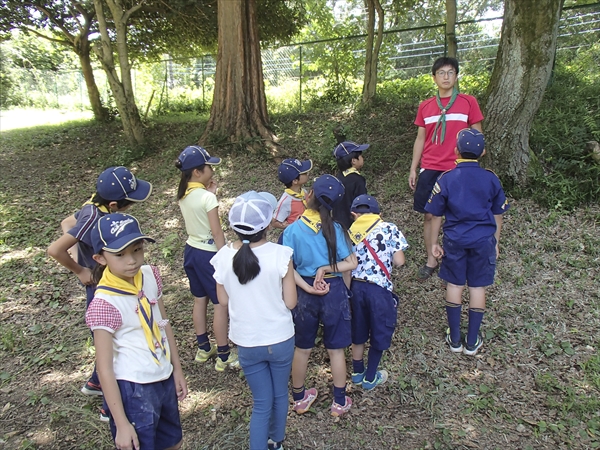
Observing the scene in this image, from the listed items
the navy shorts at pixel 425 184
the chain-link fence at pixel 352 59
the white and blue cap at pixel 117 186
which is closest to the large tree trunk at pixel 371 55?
the chain-link fence at pixel 352 59

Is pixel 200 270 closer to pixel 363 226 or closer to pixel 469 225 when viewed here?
pixel 363 226

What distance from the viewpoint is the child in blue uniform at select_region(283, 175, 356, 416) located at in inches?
105

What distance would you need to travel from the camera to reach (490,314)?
13.1 ft

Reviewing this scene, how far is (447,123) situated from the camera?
405cm

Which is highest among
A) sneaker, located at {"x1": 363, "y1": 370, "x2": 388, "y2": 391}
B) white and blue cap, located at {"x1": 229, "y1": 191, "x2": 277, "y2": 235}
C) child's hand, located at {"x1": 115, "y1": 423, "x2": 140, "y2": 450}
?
white and blue cap, located at {"x1": 229, "y1": 191, "x2": 277, "y2": 235}

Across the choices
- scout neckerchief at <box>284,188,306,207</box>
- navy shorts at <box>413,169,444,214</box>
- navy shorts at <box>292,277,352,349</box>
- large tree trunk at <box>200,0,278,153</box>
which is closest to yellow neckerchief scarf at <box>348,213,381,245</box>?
navy shorts at <box>292,277,352,349</box>

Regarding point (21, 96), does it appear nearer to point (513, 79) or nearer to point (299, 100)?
point (299, 100)

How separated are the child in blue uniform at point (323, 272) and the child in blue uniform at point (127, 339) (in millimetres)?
965

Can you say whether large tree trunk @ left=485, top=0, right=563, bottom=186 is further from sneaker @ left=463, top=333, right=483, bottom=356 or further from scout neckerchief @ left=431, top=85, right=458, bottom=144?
sneaker @ left=463, top=333, right=483, bottom=356

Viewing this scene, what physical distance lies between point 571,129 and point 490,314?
349 cm

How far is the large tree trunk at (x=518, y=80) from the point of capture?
4.80 meters

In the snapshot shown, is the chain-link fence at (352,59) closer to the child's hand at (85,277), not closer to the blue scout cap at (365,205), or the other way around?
the blue scout cap at (365,205)

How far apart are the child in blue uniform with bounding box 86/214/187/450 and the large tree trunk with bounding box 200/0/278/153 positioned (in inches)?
245

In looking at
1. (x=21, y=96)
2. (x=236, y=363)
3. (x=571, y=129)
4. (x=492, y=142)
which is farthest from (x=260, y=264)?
(x=21, y=96)
